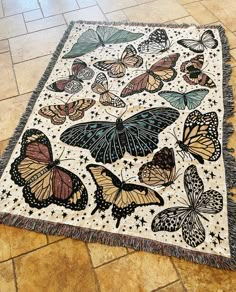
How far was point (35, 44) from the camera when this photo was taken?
1836mm

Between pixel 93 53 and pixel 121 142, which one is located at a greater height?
pixel 93 53

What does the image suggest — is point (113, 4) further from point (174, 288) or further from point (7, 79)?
point (174, 288)

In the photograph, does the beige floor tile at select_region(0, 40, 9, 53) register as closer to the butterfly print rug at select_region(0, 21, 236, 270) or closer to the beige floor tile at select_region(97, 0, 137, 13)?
the butterfly print rug at select_region(0, 21, 236, 270)

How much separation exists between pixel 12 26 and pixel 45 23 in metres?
0.22

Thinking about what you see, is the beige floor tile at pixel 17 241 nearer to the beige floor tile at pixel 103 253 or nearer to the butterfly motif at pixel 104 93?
the beige floor tile at pixel 103 253

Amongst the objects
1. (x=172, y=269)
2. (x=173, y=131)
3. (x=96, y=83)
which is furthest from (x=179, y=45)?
(x=172, y=269)

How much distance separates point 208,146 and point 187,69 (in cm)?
52

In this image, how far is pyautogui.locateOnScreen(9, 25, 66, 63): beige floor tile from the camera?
5.79ft

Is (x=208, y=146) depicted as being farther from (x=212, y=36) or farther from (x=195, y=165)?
(x=212, y=36)

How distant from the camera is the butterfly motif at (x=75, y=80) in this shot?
4.94ft

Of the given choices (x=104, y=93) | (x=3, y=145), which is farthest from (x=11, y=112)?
(x=104, y=93)

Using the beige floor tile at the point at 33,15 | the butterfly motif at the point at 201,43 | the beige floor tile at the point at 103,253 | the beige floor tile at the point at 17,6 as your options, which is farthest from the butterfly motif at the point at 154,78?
the beige floor tile at the point at 17,6

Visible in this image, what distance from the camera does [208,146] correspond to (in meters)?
1.20

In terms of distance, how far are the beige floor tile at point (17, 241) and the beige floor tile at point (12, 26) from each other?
1369 mm
